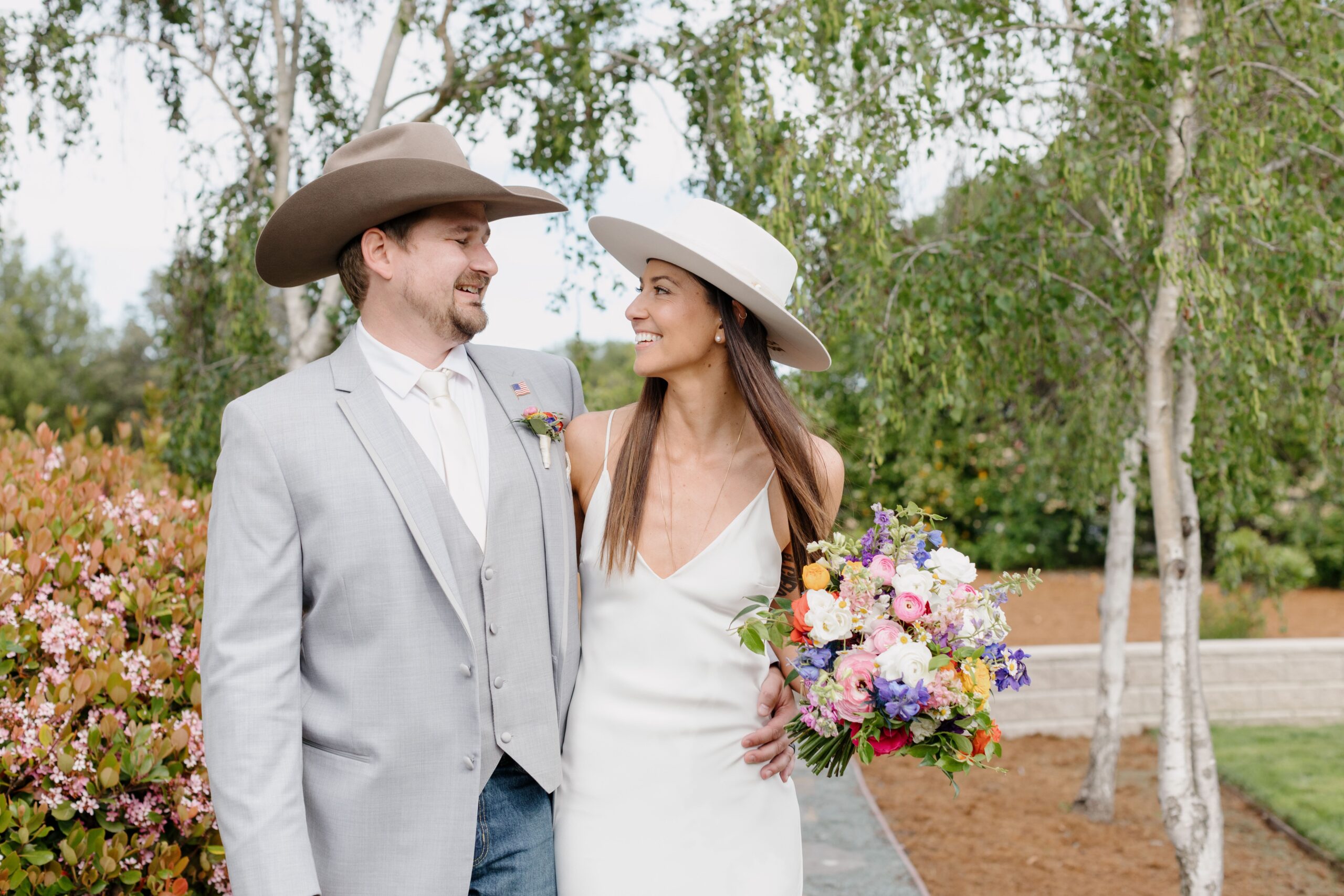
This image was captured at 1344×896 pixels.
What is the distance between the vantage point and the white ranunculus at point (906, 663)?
2.14 meters

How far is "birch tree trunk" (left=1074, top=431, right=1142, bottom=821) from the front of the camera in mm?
6133

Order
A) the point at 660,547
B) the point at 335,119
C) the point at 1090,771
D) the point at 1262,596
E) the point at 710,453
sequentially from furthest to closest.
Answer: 1. the point at 1262,596
2. the point at 335,119
3. the point at 1090,771
4. the point at 710,453
5. the point at 660,547

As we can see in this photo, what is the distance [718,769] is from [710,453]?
2.60ft

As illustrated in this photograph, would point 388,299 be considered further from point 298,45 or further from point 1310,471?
point 1310,471

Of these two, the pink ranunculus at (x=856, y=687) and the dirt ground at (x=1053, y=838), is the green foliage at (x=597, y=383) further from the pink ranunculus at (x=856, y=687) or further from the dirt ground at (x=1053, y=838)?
the dirt ground at (x=1053, y=838)

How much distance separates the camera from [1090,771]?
6.17 metres

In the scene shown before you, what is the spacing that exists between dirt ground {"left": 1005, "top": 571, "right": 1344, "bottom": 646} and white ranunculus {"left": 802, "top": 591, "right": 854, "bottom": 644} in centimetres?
809

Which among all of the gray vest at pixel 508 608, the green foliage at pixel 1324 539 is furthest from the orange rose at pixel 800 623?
the green foliage at pixel 1324 539

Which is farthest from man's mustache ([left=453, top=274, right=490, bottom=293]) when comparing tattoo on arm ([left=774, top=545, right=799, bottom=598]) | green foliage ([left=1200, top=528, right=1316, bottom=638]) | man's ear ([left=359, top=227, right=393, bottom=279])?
green foliage ([left=1200, top=528, right=1316, bottom=638])

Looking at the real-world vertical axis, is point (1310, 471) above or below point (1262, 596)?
above

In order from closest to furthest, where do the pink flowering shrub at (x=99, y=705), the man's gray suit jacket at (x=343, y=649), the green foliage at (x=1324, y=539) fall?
the man's gray suit jacket at (x=343, y=649), the pink flowering shrub at (x=99, y=705), the green foliage at (x=1324, y=539)

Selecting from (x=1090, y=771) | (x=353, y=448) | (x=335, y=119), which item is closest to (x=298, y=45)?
(x=335, y=119)

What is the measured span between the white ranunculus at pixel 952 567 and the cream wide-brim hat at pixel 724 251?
2.28 ft

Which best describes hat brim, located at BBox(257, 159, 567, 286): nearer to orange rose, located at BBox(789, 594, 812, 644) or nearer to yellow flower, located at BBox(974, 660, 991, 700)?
orange rose, located at BBox(789, 594, 812, 644)
